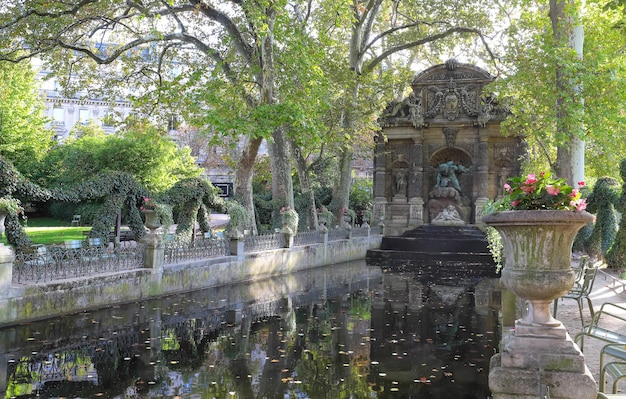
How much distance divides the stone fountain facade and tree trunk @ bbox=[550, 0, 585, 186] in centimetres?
1112

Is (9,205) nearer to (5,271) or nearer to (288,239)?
(5,271)

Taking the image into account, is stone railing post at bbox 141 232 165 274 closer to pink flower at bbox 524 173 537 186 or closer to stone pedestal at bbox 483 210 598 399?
stone pedestal at bbox 483 210 598 399

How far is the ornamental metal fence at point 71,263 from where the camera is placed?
32.4 ft

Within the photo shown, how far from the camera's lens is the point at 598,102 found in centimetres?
1436

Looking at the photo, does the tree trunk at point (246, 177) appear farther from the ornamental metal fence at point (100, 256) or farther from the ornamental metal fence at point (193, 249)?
the ornamental metal fence at point (193, 249)

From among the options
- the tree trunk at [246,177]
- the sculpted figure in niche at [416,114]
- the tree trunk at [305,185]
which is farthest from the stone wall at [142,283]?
the sculpted figure in niche at [416,114]

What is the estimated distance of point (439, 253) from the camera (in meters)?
22.1

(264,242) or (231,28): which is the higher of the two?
(231,28)

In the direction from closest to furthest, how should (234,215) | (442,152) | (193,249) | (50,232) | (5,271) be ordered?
(5,271), (193,249), (234,215), (50,232), (442,152)

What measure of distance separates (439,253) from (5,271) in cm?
1675

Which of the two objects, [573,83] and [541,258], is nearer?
[541,258]

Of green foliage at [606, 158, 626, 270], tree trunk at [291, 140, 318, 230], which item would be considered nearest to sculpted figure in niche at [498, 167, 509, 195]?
tree trunk at [291, 140, 318, 230]

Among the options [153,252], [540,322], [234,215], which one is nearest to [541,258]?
[540,322]

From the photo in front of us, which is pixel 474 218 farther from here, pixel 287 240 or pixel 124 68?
pixel 124 68
